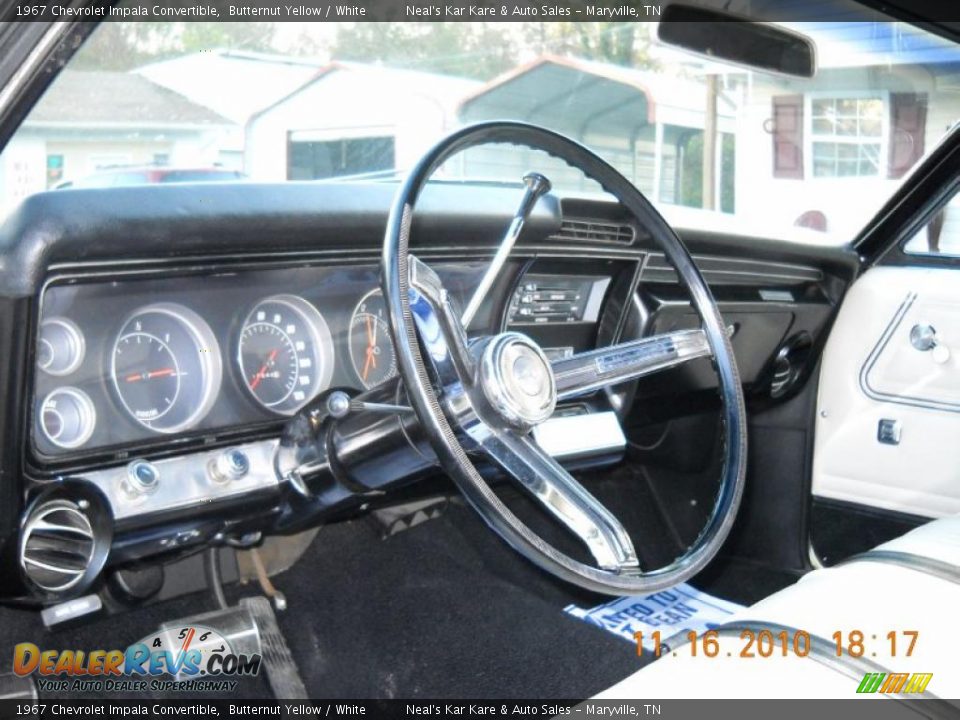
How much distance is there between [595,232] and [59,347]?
1.21 meters

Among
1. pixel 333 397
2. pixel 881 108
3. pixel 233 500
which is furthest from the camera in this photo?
pixel 881 108

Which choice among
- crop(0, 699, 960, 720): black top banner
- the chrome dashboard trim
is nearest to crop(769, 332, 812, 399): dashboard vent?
crop(0, 699, 960, 720): black top banner

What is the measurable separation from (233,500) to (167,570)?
0.72m

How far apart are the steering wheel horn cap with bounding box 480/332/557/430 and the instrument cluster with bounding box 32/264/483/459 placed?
66cm

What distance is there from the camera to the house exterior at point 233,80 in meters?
1.82

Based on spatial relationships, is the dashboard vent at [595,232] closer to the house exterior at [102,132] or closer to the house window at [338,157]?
the house window at [338,157]

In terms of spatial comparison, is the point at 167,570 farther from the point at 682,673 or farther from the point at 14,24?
the point at 14,24

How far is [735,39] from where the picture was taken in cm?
220

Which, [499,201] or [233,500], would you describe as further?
[499,201]

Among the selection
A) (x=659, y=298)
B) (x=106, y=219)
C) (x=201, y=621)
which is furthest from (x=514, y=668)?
(x=106, y=219)

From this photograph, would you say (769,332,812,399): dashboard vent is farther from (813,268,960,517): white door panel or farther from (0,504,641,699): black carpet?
(0,504,641,699): black carpet

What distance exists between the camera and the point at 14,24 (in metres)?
1.16

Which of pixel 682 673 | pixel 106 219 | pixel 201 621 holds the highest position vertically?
pixel 106 219

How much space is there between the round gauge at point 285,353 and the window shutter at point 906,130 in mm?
1626
